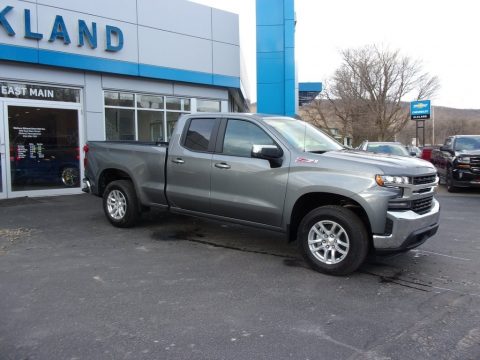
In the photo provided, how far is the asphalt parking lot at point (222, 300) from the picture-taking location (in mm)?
3443

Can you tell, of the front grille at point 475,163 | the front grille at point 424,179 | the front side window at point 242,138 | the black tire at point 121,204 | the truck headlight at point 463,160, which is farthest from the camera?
the truck headlight at point 463,160

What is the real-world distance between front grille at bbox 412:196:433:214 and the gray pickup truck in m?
0.01

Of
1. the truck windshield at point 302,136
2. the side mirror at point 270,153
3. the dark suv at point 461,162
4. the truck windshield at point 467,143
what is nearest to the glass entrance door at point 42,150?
the truck windshield at point 302,136

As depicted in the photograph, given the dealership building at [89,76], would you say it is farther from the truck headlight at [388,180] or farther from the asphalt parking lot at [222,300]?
the truck headlight at [388,180]

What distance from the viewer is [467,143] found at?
46.4ft

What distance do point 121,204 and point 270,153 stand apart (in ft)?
10.8

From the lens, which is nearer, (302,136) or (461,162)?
(302,136)

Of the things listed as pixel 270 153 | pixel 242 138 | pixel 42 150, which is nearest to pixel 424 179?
pixel 270 153

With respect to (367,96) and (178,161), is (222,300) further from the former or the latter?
(367,96)

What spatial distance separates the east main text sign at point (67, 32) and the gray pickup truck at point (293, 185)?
214 inches

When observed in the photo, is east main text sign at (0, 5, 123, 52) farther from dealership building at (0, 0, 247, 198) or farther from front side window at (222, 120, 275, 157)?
front side window at (222, 120, 275, 157)

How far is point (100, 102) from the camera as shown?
484 inches

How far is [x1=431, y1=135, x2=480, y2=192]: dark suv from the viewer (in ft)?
41.2

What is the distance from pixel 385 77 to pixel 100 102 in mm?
40742
